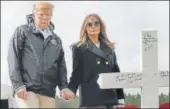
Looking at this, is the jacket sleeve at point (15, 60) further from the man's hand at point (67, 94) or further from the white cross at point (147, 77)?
the white cross at point (147, 77)

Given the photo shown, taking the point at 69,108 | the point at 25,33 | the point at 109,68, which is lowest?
the point at 69,108

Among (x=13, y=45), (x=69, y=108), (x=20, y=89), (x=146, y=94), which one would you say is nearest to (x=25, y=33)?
(x=13, y=45)

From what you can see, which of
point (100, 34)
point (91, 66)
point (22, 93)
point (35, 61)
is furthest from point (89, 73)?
point (22, 93)

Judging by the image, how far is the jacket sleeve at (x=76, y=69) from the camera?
15.0 feet

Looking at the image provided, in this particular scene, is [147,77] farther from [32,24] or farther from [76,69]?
[32,24]

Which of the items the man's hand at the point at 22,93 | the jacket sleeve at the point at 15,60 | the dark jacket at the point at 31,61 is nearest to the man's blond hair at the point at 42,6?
the dark jacket at the point at 31,61

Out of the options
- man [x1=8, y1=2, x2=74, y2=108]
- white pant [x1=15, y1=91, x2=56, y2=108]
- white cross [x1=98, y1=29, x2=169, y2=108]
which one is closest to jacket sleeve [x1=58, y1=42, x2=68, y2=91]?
man [x1=8, y1=2, x2=74, y2=108]

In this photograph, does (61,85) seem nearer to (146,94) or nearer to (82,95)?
(82,95)

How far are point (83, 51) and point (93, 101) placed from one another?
0.44m

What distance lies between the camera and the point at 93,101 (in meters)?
4.56

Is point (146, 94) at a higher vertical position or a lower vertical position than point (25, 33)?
lower

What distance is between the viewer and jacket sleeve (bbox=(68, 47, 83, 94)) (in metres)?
4.57

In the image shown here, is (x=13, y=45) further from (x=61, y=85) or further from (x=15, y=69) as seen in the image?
(x=61, y=85)

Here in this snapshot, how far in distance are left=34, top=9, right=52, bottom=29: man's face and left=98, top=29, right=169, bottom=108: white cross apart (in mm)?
668
